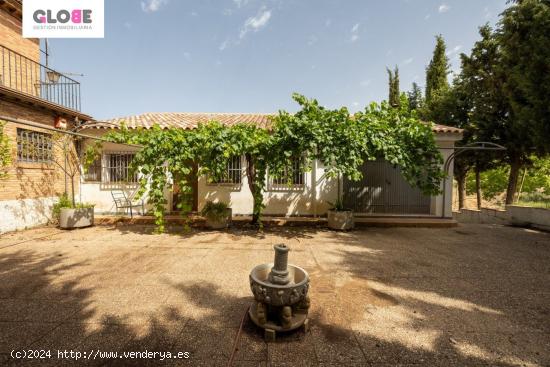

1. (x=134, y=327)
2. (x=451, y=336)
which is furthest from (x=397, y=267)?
(x=134, y=327)

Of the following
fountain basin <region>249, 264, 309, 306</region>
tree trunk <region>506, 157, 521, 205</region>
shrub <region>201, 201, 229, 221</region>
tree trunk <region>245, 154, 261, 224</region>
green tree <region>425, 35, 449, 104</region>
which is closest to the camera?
fountain basin <region>249, 264, 309, 306</region>

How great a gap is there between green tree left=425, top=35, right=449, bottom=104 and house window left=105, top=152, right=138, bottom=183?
1992 centimetres

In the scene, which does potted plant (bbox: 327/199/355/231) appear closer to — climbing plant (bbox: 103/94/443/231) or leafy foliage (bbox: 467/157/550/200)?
climbing plant (bbox: 103/94/443/231)

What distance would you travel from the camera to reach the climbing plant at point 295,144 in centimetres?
677

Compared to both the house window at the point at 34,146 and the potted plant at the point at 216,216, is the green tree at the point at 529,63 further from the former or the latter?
the house window at the point at 34,146

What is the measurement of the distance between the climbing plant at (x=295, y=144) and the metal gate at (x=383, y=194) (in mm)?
2477

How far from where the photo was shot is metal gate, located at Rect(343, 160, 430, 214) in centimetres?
978

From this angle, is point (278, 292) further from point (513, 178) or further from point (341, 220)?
point (513, 178)

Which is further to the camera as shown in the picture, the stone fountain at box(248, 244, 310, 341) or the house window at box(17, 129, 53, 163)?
the house window at box(17, 129, 53, 163)

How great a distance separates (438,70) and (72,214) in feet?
76.9

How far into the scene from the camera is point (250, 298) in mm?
3559

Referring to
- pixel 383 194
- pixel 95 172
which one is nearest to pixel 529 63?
pixel 383 194

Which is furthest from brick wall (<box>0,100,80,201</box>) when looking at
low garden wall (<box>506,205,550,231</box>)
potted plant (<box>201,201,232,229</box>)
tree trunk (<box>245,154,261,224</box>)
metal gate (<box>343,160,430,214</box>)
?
low garden wall (<box>506,205,550,231</box>)

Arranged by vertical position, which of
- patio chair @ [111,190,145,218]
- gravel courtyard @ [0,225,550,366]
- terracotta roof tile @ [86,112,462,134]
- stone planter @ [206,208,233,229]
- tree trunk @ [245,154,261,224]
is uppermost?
terracotta roof tile @ [86,112,462,134]
